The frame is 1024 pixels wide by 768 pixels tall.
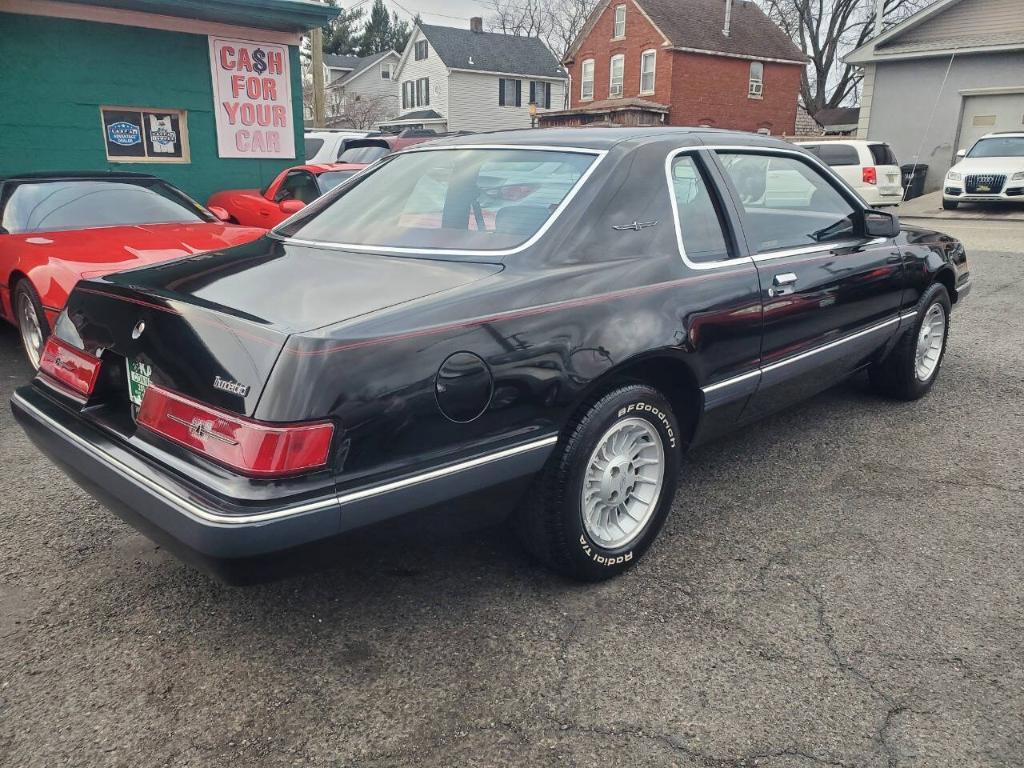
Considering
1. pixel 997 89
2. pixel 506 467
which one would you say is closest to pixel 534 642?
pixel 506 467

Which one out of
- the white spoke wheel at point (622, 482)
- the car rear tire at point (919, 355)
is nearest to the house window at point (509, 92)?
the car rear tire at point (919, 355)

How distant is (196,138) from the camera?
10.5 m

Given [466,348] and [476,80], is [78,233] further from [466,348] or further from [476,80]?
[476,80]

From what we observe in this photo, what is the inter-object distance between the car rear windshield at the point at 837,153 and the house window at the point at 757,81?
22.1 metres

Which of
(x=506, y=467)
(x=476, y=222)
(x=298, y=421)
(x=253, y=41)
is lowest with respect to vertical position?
(x=506, y=467)

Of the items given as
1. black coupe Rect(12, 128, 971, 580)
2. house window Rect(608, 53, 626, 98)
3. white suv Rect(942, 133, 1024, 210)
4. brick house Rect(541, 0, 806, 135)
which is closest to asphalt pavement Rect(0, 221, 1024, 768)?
black coupe Rect(12, 128, 971, 580)

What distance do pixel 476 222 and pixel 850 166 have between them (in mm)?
14915

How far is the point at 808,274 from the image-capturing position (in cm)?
364

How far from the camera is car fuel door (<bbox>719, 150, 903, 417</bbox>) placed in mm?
3488

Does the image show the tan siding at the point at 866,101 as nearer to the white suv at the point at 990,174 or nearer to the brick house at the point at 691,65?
the white suv at the point at 990,174

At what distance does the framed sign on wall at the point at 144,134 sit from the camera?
393 inches

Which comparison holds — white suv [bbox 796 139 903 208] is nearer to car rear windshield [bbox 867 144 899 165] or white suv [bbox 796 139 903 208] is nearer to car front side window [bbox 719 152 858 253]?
car rear windshield [bbox 867 144 899 165]

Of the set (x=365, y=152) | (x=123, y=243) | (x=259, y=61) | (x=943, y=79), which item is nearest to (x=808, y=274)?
(x=123, y=243)

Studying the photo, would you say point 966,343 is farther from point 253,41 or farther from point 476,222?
point 253,41
